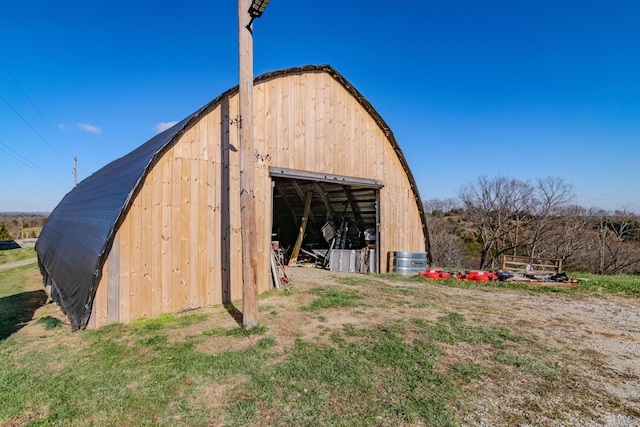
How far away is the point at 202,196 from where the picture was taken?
649 cm

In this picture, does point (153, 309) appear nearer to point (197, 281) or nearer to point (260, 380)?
point (197, 281)

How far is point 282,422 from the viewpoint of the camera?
8.96ft

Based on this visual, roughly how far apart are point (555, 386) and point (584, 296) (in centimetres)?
567

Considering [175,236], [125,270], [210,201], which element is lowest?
[125,270]

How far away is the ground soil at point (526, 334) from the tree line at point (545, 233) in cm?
1722

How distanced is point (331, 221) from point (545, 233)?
19.7 m

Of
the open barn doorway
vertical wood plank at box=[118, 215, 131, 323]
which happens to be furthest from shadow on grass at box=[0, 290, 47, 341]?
the open barn doorway

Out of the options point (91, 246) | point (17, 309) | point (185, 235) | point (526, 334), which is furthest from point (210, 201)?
point (526, 334)

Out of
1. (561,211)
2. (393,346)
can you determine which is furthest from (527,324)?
(561,211)

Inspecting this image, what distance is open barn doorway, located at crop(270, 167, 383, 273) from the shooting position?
446 inches

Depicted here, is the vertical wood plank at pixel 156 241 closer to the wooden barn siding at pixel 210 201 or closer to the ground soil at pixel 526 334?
the wooden barn siding at pixel 210 201

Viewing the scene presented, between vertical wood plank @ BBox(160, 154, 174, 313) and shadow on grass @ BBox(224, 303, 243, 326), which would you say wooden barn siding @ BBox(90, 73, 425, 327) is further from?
shadow on grass @ BBox(224, 303, 243, 326)

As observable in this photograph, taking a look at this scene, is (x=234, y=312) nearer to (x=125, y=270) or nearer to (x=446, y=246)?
(x=125, y=270)

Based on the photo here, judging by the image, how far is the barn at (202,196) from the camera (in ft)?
18.2
